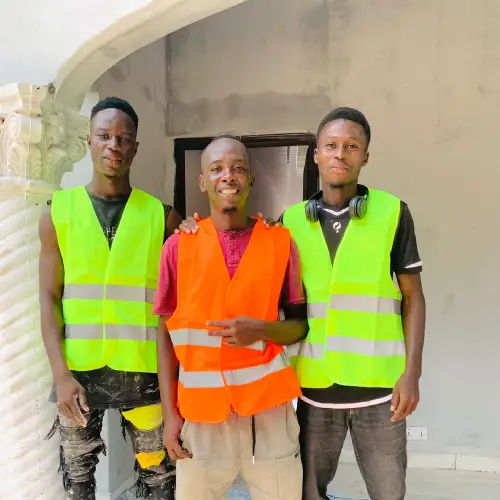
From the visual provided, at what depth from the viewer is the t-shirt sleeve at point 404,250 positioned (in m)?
1.51

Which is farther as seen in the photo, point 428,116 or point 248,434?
point 428,116

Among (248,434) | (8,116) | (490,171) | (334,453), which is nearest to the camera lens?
(248,434)

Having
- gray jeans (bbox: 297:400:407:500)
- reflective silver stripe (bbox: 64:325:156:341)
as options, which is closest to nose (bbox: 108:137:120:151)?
reflective silver stripe (bbox: 64:325:156:341)

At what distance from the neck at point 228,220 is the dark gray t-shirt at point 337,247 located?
0.26 meters

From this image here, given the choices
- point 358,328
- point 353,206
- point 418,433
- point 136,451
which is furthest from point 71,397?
point 418,433

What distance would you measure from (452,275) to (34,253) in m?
2.47

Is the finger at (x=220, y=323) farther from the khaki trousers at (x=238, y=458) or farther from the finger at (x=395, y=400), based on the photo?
the finger at (x=395, y=400)

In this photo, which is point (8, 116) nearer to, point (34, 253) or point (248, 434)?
point (34, 253)

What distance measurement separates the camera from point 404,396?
1.46 metres

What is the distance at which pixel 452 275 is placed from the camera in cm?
317

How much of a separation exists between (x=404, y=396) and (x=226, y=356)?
0.53 metres

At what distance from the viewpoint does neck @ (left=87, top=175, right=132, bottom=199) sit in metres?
1.68

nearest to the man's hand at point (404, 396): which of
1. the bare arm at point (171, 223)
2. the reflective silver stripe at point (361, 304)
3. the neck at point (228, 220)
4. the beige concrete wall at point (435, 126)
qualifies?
the reflective silver stripe at point (361, 304)

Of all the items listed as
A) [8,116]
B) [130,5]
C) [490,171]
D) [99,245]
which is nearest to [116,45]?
[130,5]
